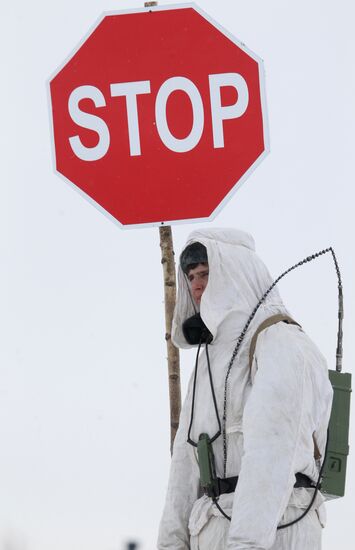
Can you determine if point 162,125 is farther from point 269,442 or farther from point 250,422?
point 269,442

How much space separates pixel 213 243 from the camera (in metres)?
6.85

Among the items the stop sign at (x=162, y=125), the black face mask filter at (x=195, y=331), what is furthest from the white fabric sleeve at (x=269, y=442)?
the stop sign at (x=162, y=125)

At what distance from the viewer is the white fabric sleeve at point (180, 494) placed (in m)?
6.75

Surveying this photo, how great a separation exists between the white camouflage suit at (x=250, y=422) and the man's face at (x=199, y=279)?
0.39 ft

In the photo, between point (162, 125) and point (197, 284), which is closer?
point (197, 284)

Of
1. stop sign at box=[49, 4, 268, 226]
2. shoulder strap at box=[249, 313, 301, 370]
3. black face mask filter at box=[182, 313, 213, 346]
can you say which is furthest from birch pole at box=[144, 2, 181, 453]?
shoulder strap at box=[249, 313, 301, 370]

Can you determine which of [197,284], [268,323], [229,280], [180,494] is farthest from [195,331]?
[180,494]

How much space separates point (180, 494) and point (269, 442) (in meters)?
0.66

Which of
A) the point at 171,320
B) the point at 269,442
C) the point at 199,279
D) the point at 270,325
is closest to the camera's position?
the point at 269,442

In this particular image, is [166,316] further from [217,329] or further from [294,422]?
[294,422]

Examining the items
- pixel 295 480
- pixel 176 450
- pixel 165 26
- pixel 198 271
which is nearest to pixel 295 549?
pixel 295 480

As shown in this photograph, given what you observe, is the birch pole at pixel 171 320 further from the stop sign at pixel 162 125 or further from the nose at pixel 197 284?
the nose at pixel 197 284

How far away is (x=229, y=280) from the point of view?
6.76 metres

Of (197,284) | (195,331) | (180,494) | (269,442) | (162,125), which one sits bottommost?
(180,494)
